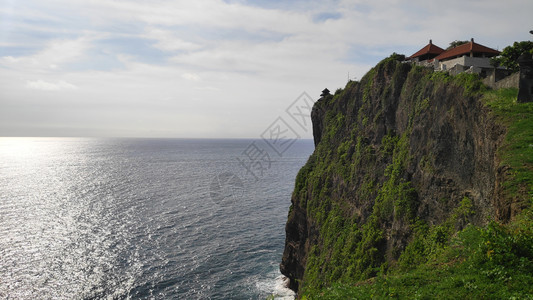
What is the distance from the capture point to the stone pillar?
20.6 m

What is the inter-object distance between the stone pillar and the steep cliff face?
7.85 ft

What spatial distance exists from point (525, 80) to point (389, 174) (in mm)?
16019

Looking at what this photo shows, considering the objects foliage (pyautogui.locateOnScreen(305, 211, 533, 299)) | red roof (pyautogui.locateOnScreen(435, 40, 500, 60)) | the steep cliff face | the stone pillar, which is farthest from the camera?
red roof (pyautogui.locateOnScreen(435, 40, 500, 60))

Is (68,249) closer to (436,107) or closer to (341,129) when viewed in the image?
(341,129)

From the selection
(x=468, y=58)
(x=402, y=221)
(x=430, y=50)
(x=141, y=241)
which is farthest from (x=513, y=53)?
(x=141, y=241)

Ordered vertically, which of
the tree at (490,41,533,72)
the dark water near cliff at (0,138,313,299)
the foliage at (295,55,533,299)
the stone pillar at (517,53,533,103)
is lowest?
the dark water near cliff at (0,138,313,299)

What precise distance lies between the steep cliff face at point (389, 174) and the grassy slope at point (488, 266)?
1054 mm

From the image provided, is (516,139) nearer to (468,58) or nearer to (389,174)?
(389,174)

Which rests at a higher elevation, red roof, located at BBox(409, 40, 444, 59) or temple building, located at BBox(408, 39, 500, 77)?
red roof, located at BBox(409, 40, 444, 59)

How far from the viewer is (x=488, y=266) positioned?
12.0m

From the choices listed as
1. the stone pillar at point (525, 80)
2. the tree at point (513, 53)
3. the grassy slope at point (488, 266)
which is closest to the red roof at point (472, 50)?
the tree at point (513, 53)

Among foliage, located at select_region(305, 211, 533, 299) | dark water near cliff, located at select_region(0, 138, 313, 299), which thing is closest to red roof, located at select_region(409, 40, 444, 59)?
foliage, located at select_region(305, 211, 533, 299)

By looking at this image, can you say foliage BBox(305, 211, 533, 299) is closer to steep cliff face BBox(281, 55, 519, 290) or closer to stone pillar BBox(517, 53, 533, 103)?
steep cliff face BBox(281, 55, 519, 290)

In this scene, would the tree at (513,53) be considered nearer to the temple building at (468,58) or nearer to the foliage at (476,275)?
the temple building at (468,58)
